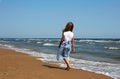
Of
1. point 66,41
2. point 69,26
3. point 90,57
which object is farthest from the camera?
point 90,57

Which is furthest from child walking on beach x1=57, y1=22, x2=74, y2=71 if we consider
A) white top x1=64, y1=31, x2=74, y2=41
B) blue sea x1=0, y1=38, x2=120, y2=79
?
blue sea x1=0, y1=38, x2=120, y2=79

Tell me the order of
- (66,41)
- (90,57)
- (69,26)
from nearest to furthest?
(69,26) < (66,41) < (90,57)

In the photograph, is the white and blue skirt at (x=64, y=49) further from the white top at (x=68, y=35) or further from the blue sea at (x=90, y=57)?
the blue sea at (x=90, y=57)

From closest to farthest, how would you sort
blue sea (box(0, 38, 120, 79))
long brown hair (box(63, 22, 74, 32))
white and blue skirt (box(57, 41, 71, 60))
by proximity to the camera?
long brown hair (box(63, 22, 74, 32))
white and blue skirt (box(57, 41, 71, 60))
blue sea (box(0, 38, 120, 79))

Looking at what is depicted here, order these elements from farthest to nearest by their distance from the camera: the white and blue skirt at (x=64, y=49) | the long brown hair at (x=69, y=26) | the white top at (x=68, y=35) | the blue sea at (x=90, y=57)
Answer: the blue sea at (x=90, y=57)
the white and blue skirt at (x=64, y=49)
the white top at (x=68, y=35)
the long brown hair at (x=69, y=26)

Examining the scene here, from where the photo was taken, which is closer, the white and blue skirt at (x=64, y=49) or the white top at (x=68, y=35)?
the white top at (x=68, y=35)

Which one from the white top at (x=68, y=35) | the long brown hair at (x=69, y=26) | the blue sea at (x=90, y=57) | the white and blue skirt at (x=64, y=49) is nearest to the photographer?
the long brown hair at (x=69, y=26)

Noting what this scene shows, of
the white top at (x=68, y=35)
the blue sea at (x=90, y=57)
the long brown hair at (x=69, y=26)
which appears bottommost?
the blue sea at (x=90, y=57)

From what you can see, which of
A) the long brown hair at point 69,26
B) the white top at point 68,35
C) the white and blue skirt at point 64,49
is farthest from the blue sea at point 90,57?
the long brown hair at point 69,26

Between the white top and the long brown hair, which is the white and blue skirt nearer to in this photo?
the white top

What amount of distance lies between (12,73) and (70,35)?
2102 mm

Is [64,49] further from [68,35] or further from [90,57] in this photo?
[90,57]

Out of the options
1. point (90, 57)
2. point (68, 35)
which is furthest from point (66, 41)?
point (90, 57)

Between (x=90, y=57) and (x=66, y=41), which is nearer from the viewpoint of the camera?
(x=66, y=41)
